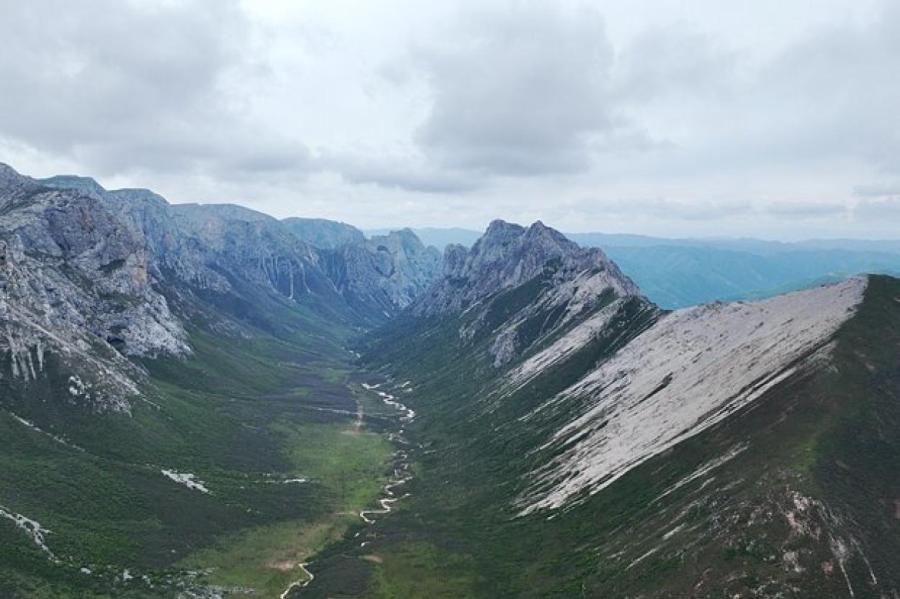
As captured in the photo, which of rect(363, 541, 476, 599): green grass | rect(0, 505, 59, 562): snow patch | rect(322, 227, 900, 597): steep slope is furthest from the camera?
rect(0, 505, 59, 562): snow patch

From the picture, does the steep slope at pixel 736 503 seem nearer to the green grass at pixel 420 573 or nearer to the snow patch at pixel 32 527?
the green grass at pixel 420 573

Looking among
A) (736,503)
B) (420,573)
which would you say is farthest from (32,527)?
(736,503)

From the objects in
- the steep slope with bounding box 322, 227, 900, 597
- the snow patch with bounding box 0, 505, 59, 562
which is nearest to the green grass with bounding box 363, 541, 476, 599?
the steep slope with bounding box 322, 227, 900, 597

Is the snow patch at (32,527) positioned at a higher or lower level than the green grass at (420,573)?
higher

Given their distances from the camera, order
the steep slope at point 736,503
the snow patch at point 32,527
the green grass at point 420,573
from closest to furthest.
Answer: the steep slope at point 736,503 → the green grass at point 420,573 → the snow patch at point 32,527

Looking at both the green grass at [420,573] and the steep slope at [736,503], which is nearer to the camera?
the steep slope at [736,503]

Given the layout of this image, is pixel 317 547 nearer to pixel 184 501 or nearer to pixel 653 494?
pixel 184 501

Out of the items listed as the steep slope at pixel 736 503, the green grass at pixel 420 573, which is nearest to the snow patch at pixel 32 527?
the steep slope at pixel 736 503

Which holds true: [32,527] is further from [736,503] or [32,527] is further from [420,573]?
[736,503]

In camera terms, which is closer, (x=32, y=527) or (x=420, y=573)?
(x=32, y=527)

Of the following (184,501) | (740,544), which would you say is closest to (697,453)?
(740,544)

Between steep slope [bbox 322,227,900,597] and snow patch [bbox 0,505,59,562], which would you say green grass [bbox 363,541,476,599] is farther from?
snow patch [bbox 0,505,59,562]
